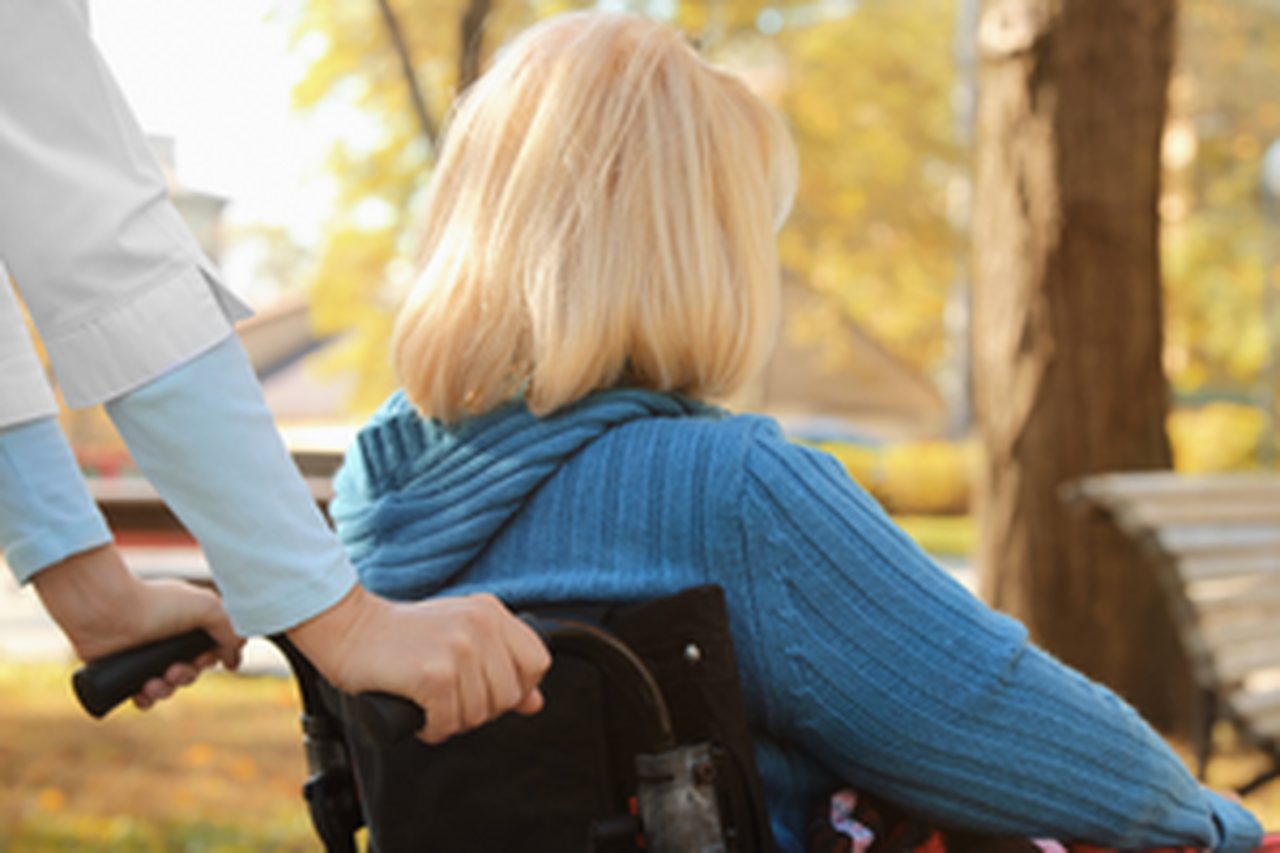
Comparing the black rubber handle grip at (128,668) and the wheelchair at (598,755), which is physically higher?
the black rubber handle grip at (128,668)

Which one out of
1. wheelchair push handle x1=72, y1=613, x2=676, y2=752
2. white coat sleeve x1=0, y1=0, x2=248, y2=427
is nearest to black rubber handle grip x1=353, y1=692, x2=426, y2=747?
wheelchair push handle x1=72, y1=613, x2=676, y2=752

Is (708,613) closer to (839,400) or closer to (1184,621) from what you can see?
(1184,621)

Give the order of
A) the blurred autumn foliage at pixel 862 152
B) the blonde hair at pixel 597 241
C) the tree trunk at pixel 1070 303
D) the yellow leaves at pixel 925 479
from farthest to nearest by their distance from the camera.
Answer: the yellow leaves at pixel 925 479 < the blurred autumn foliage at pixel 862 152 < the tree trunk at pixel 1070 303 < the blonde hair at pixel 597 241

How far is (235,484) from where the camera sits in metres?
1.13

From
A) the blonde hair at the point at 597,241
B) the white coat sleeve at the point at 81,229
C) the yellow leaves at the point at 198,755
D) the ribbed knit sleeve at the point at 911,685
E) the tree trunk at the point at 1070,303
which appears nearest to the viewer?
the white coat sleeve at the point at 81,229

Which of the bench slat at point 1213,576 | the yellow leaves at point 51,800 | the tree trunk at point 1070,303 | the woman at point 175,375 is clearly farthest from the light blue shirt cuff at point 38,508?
the tree trunk at point 1070,303

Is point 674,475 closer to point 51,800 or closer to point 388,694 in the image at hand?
point 388,694

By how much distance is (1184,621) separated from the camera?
3.96m

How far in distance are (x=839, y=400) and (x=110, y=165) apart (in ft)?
114

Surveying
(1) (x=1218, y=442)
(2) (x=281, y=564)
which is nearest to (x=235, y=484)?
(2) (x=281, y=564)

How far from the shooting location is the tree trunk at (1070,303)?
465 cm

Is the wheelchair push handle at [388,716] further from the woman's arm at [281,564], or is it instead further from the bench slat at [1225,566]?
the bench slat at [1225,566]

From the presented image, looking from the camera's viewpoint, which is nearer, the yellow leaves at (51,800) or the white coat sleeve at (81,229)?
the white coat sleeve at (81,229)

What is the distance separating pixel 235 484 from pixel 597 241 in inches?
23.6
